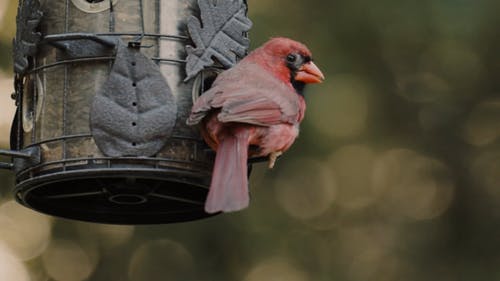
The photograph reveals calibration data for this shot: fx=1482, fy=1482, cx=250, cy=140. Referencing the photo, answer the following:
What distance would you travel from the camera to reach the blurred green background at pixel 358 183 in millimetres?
10422

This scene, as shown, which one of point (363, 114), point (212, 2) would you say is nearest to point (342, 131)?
point (363, 114)

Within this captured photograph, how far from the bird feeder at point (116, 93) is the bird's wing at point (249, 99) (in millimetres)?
221

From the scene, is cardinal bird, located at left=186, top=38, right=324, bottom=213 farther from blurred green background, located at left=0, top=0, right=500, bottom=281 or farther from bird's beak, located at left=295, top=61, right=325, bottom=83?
blurred green background, located at left=0, top=0, right=500, bottom=281

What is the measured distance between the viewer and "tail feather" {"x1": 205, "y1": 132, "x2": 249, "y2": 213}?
6137mm

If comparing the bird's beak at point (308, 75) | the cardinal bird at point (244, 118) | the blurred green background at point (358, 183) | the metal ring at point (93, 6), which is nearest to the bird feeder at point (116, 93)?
the metal ring at point (93, 6)

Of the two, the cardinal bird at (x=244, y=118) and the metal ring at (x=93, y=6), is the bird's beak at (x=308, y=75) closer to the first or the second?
the cardinal bird at (x=244, y=118)

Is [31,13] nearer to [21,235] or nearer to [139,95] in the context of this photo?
[139,95]

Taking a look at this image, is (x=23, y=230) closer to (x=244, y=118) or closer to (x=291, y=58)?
(x=291, y=58)

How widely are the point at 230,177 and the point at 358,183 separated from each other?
16.8 feet

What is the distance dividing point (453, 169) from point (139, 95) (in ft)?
15.9

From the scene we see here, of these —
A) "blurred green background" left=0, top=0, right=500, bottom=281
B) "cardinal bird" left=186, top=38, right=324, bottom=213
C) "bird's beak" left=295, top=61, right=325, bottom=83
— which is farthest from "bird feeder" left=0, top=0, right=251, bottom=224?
"blurred green background" left=0, top=0, right=500, bottom=281

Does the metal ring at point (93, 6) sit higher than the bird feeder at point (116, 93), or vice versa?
the metal ring at point (93, 6)

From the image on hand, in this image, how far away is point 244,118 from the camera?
6.46m

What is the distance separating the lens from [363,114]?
36.0 feet
